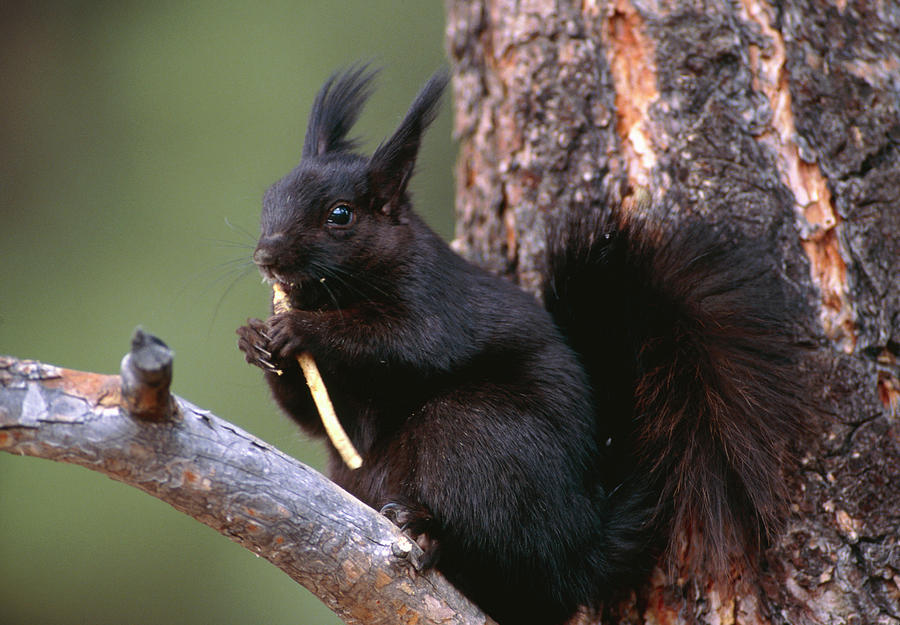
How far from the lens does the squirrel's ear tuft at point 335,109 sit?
2021mm

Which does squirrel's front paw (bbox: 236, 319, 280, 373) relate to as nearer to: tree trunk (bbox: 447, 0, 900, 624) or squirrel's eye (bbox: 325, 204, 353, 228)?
squirrel's eye (bbox: 325, 204, 353, 228)

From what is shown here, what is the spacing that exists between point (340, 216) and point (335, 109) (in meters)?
0.33

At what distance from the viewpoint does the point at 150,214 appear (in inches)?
145

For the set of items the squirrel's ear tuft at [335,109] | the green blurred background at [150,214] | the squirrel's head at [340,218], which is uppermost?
the squirrel's ear tuft at [335,109]

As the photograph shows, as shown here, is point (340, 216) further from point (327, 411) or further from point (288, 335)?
point (327, 411)

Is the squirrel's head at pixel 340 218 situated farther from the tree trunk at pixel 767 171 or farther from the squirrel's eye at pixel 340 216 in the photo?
the tree trunk at pixel 767 171

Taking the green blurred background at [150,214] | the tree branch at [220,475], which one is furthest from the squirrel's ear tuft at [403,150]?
the green blurred background at [150,214]

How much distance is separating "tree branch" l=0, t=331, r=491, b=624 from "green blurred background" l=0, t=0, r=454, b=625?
1.73m

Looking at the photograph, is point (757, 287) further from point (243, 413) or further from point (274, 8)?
point (274, 8)

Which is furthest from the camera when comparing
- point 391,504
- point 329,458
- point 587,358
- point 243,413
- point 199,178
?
point 199,178

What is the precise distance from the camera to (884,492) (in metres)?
1.70

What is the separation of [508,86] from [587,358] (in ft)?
2.48

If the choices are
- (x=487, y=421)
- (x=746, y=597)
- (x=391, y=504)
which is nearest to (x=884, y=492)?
(x=746, y=597)

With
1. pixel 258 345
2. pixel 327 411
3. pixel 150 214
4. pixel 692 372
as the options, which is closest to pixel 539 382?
pixel 692 372
